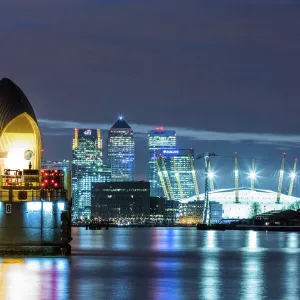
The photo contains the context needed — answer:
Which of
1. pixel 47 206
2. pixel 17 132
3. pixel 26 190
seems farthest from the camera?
pixel 17 132

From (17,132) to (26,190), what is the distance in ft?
23.9

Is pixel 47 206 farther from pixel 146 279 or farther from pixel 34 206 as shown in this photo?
pixel 146 279

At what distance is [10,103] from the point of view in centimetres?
7375

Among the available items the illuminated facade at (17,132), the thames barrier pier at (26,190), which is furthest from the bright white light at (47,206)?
the illuminated facade at (17,132)

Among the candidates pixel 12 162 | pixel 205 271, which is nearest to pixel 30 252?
pixel 12 162

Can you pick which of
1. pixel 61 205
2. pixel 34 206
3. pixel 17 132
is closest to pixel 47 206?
pixel 34 206

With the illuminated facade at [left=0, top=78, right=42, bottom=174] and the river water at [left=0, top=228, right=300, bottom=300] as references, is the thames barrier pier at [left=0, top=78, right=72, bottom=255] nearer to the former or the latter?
the illuminated facade at [left=0, top=78, right=42, bottom=174]

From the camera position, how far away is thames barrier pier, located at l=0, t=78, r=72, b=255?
67.2 meters

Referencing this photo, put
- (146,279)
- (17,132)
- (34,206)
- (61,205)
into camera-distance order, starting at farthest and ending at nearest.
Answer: (17,132) < (61,205) < (34,206) < (146,279)

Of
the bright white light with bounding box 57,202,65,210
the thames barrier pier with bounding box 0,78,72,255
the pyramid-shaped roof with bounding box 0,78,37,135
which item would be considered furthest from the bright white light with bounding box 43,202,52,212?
the pyramid-shaped roof with bounding box 0,78,37,135

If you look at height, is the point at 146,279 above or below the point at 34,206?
below

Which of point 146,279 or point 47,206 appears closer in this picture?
point 146,279

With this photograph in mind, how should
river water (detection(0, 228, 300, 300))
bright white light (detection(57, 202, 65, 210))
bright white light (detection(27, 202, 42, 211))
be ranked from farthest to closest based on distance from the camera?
bright white light (detection(57, 202, 65, 210))
bright white light (detection(27, 202, 42, 211))
river water (detection(0, 228, 300, 300))

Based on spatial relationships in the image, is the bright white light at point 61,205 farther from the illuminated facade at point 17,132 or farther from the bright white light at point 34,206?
the illuminated facade at point 17,132
